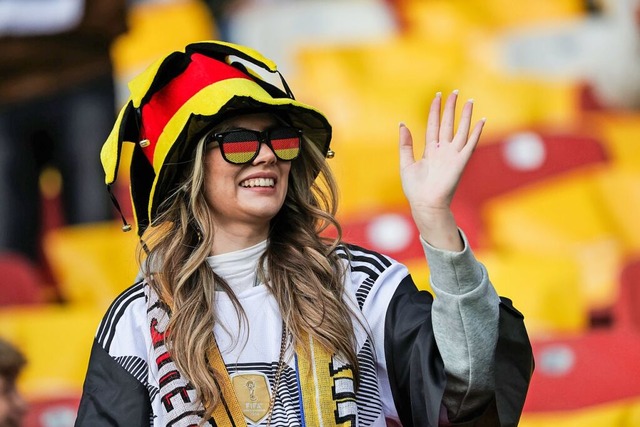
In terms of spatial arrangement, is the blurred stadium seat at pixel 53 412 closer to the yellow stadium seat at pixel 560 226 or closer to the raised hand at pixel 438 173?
the raised hand at pixel 438 173

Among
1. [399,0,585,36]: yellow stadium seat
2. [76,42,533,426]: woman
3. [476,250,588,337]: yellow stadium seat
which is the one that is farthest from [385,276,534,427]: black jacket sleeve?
[399,0,585,36]: yellow stadium seat

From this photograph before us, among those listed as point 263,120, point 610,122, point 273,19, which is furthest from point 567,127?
point 263,120

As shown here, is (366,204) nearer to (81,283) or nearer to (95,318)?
(81,283)

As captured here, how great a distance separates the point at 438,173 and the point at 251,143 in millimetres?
404

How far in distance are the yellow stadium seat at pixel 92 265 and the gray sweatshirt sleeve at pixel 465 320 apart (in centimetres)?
367

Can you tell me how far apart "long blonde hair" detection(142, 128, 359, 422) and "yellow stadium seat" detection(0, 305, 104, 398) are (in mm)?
2192

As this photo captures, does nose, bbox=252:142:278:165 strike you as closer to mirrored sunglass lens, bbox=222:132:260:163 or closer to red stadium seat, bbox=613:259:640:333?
mirrored sunglass lens, bbox=222:132:260:163

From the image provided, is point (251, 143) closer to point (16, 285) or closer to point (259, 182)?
point (259, 182)

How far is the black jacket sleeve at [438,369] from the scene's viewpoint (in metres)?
2.33

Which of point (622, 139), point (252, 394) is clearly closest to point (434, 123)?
point (252, 394)

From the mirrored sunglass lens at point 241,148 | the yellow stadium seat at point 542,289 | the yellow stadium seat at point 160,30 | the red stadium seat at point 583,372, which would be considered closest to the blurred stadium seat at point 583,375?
the red stadium seat at point 583,372

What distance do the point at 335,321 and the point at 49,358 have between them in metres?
2.61

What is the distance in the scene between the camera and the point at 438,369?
2.35 meters

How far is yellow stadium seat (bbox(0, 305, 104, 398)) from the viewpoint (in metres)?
4.81
